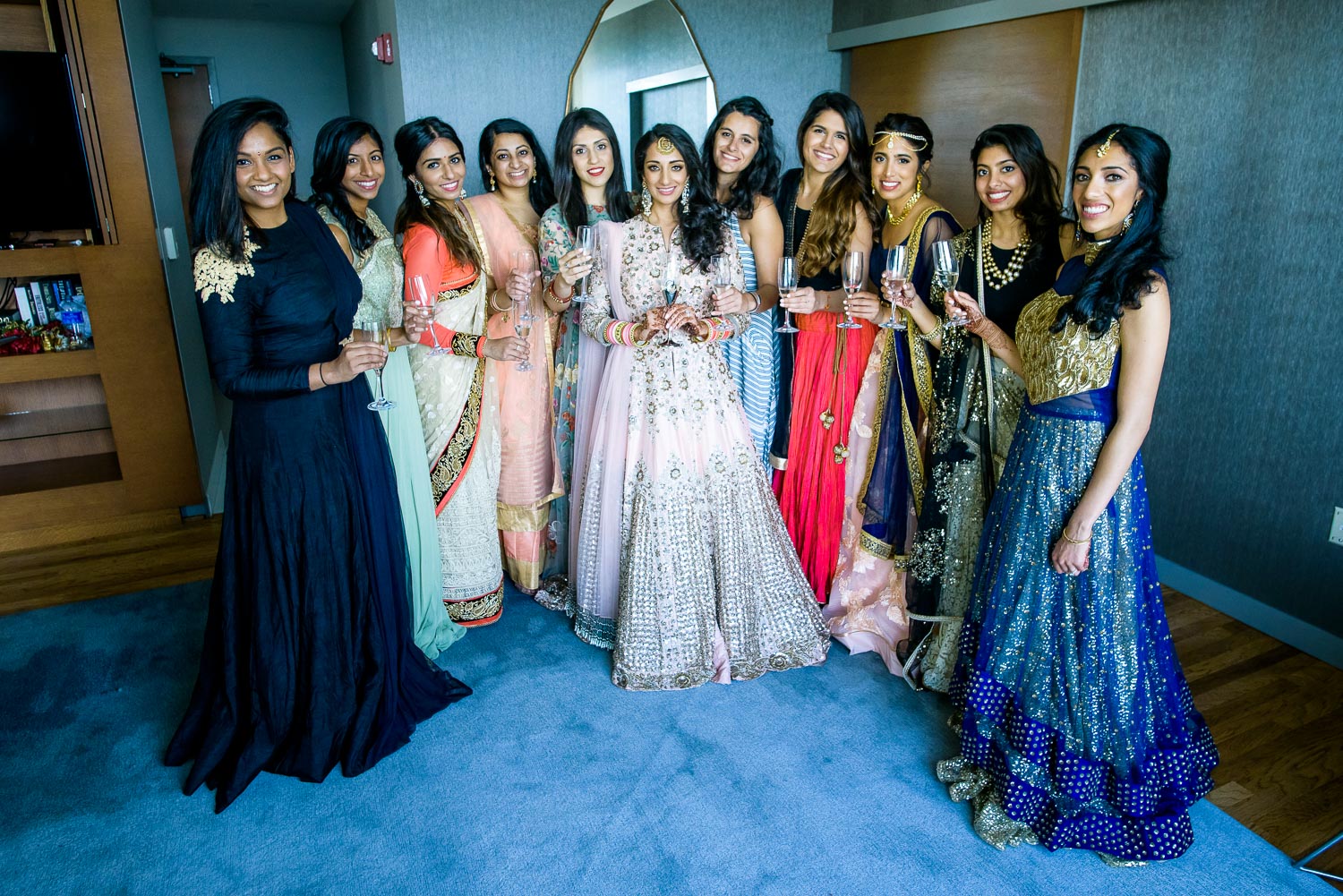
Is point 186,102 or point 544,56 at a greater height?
point 186,102

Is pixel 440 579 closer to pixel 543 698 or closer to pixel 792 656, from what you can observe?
pixel 543 698

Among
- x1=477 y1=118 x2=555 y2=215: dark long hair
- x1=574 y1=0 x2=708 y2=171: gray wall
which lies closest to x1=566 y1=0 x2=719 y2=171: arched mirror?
x1=574 y1=0 x2=708 y2=171: gray wall

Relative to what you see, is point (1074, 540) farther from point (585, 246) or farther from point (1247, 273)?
point (1247, 273)

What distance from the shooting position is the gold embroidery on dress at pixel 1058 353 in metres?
1.84

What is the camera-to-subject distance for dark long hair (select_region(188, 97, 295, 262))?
1.90m

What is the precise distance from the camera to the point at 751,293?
2633 millimetres

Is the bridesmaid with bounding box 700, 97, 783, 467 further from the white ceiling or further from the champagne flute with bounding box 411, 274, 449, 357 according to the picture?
the white ceiling

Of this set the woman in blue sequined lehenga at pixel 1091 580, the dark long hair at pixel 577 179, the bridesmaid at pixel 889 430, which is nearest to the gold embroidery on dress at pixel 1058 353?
the woman in blue sequined lehenga at pixel 1091 580

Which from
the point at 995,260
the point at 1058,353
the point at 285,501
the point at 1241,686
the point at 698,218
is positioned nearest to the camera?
the point at 1058,353

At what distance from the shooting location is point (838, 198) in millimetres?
2676

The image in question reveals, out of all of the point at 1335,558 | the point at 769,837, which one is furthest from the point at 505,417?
the point at 1335,558

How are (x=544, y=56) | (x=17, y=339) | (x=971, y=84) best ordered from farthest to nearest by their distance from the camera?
(x=17, y=339)
(x=544, y=56)
(x=971, y=84)

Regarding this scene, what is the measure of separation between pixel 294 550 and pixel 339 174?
118cm

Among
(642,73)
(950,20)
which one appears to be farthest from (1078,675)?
(642,73)
